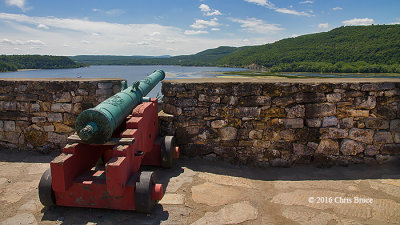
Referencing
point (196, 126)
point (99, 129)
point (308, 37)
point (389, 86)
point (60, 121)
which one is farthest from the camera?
point (308, 37)

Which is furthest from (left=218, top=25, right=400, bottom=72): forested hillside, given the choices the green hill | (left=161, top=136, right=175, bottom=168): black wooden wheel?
(left=161, top=136, right=175, bottom=168): black wooden wheel

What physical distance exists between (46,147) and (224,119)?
305 centimetres

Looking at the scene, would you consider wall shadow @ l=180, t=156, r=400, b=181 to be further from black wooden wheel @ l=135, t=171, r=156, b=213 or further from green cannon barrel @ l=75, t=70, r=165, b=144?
green cannon barrel @ l=75, t=70, r=165, b=144

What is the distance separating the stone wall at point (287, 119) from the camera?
12.1 ft

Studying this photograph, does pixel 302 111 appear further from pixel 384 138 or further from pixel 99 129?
pixel 99 129

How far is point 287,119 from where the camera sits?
3.77m

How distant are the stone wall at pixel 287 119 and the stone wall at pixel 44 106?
132 cm

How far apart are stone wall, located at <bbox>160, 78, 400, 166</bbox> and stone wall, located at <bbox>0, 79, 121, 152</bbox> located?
132 cm

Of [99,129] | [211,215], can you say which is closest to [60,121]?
[99,129]

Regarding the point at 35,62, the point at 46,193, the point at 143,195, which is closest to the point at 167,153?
the point at 143,195

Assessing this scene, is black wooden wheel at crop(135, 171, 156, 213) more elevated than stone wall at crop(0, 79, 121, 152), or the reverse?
stone wall at crop(0, 79, 121, 152)

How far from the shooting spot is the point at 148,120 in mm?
3355

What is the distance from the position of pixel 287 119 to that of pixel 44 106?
3901 millimetres

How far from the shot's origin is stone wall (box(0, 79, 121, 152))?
4199 mm
